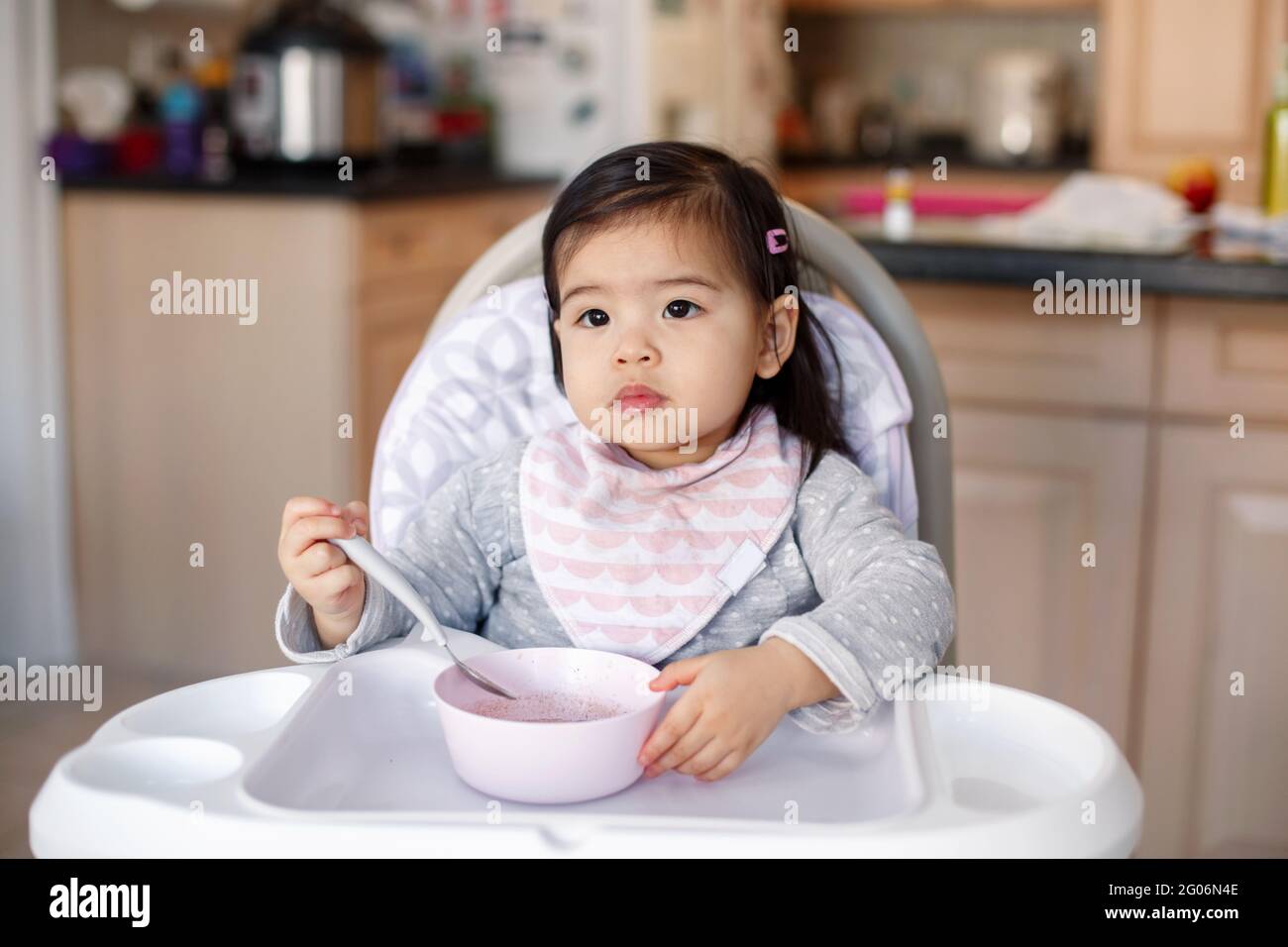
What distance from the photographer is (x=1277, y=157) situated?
1891mm

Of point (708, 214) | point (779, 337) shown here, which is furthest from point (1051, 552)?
point (708, 214)

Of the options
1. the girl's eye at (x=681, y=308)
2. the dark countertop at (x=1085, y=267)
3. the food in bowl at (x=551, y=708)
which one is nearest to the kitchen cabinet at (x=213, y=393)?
the dark countertop at (x=1085, y=267)

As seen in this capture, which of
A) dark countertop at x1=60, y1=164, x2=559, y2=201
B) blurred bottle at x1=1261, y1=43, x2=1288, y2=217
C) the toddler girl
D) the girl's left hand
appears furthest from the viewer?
dark countertop at x1=60, y1=164, x2=559, y2=201

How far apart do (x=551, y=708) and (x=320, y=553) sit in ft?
0.54

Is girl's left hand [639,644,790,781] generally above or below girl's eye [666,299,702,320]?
below

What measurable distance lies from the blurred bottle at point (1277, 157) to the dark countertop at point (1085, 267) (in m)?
0.27

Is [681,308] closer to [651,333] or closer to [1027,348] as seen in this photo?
[651,333]

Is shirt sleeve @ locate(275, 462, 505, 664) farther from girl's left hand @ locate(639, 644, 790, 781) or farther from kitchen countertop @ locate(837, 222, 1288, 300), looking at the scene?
kitchen countertop @ locate(837, 222, 1288, 300)

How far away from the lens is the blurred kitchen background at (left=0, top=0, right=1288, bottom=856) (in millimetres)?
1725

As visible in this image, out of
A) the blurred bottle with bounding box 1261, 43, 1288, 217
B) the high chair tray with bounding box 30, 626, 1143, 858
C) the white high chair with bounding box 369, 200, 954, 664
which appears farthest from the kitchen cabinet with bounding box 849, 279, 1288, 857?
the high chair tray with bounding box 30, 626, 1143, 858

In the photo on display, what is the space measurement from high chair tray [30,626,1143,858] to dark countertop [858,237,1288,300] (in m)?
0.92

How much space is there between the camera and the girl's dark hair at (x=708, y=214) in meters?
1.00
